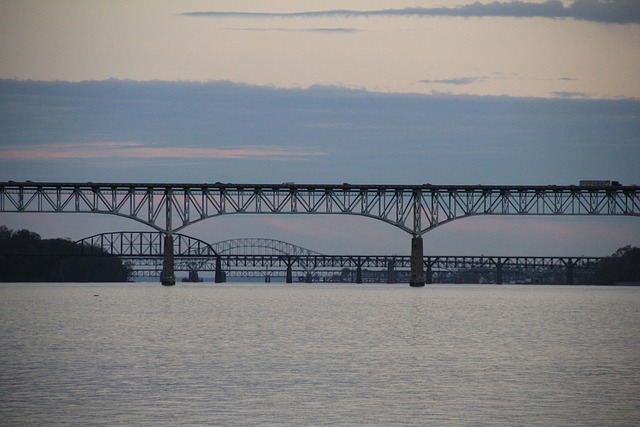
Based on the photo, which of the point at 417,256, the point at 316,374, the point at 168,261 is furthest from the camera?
the point at 168,261

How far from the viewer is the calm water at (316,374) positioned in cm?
3266

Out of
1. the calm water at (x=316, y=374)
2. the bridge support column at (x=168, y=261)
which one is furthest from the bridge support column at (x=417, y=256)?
the calm water at (x=316, y=374)

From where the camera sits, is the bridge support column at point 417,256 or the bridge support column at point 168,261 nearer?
the bridge support column at point 168,261

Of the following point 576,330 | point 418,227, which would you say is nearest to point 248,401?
point 576,330

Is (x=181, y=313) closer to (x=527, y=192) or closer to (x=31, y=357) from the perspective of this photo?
(x=31, y=357)

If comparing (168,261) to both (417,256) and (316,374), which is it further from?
(316,374)

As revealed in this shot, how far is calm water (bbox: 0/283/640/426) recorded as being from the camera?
3266 centimetres

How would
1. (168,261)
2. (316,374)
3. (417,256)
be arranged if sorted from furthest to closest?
(168,261), (417,256), (316,374)

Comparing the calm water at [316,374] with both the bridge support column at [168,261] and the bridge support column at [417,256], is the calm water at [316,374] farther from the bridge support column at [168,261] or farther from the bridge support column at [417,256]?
the bridge support column at [417,256]

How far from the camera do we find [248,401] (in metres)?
34.8

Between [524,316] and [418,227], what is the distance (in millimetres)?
72357

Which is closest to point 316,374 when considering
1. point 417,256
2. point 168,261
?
point 417,256

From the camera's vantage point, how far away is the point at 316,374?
137ft

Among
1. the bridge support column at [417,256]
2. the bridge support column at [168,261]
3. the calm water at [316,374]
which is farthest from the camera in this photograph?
the bridge support column at [417,256]
